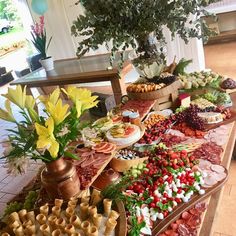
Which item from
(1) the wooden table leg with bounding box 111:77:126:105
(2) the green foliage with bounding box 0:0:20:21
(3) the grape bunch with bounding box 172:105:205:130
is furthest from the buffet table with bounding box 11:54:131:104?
(2) the green foliage with bounding box 0:0:20:21

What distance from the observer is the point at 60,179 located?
47.6 inches

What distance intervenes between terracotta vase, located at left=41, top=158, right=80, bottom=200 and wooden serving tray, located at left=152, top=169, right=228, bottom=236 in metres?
0.38

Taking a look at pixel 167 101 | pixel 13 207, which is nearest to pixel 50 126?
pixel 13 207

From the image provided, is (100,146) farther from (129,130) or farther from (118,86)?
(118,86)

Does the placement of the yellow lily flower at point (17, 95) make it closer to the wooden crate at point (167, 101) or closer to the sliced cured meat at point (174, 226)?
the sliced cured meat at point (174, 226)

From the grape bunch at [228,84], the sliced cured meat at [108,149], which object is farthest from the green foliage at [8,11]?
the sliced cured meat at [108,149]

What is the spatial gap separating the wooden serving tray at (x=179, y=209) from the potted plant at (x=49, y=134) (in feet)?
1.25

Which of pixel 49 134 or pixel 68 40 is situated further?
pixel 68 40

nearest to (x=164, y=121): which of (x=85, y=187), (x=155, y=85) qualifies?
(x=155, y=85)

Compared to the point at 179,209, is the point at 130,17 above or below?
above

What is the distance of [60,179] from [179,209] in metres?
0.55

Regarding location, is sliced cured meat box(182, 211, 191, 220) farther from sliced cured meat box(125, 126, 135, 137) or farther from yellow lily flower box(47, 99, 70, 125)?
yellow lily flower box(47, 99, 70, 125)

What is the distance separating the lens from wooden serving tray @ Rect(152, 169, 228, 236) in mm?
1219

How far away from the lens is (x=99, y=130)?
1739 millimetres
